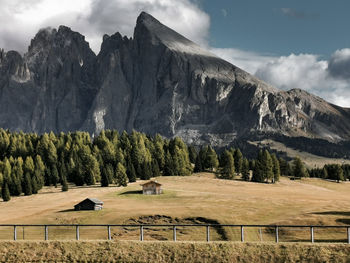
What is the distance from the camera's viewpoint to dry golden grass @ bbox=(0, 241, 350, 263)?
31984mm

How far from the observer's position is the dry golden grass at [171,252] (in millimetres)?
31984

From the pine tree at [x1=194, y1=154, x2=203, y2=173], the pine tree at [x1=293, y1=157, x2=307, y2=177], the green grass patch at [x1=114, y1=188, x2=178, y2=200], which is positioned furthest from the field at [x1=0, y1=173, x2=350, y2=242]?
the pine tree at [x1=293, y1=157, x2=307, y2=177]

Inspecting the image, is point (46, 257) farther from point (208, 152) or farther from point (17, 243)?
point (208, 152)

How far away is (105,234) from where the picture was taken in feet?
175

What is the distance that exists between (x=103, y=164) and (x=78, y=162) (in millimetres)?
8296

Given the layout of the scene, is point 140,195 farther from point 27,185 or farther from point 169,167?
point 169,167

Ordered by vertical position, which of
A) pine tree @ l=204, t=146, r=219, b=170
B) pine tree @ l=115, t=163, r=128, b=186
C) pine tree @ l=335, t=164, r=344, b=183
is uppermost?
pine tree @ l=204, t=146, r=219, b=170

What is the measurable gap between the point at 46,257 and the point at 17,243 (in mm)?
3039

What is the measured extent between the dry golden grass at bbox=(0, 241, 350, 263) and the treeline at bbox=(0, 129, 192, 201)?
89.9 m

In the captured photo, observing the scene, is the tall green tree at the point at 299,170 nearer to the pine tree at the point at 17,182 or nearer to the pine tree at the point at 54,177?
the pine tree at the point at 54,177

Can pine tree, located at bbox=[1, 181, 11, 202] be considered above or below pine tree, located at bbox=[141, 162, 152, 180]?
below

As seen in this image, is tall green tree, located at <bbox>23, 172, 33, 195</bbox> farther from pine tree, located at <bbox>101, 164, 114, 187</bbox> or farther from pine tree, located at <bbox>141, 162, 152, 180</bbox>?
pine tree, located at <bbox>141, 162, 152, 180</bbox>

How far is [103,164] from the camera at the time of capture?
6009 inches

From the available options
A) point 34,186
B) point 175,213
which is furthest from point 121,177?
point 175,213
